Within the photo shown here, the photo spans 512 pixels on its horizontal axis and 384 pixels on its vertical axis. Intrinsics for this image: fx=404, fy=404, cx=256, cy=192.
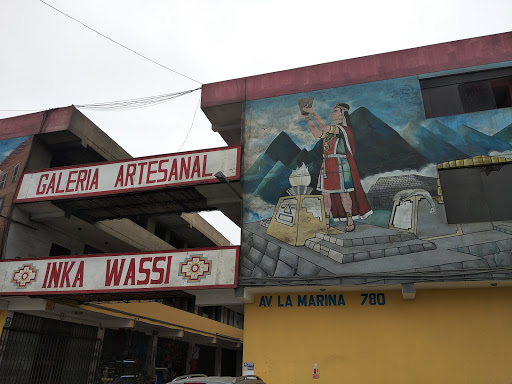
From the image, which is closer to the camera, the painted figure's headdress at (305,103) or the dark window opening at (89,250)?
the painted figure's headdress at (305,103)

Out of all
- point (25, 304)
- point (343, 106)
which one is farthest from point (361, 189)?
point (25, 304)

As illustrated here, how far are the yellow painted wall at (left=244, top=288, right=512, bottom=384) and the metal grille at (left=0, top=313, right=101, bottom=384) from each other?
9436mm

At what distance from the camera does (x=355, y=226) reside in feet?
39.1

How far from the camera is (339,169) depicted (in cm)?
1281

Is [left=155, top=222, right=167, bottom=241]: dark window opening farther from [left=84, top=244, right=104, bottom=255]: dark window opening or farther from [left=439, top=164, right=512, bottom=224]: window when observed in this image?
[left=439, top=164, right=512, bottom=224]: window

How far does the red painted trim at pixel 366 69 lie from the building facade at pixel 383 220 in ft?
0.15

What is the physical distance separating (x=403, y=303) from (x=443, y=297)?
1.10 meters

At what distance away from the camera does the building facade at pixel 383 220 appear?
10820 mm

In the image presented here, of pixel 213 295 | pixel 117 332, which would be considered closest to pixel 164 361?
pixel 117 332

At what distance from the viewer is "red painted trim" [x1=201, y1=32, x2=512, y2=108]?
1305 cm

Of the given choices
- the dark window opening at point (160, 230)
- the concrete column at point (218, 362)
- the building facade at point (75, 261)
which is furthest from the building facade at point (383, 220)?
the concrete column at point (218, 362)

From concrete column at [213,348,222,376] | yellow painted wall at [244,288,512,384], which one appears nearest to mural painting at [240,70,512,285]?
yellow painted wall at [244,288,512,384]

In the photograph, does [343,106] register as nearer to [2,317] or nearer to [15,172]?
[15,172]

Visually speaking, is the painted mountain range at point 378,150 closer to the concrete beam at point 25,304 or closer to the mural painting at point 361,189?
the mural painting at point 361,189
